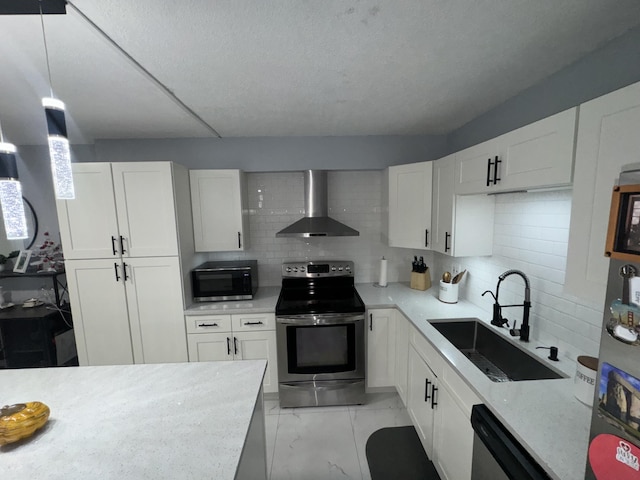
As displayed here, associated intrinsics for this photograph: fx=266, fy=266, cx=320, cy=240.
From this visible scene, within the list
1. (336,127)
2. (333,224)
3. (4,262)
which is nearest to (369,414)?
(333,224)

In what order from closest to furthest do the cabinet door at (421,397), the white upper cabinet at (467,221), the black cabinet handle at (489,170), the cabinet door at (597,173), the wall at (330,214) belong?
the cabinet door at (597,173), the black cabinet handle at (489,170), the cabinet door at (421,397), the white upper cabinet at (467,221), the wall at (330,214)

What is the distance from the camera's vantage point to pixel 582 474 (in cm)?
80

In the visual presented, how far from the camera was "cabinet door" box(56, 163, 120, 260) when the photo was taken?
6.93 feet

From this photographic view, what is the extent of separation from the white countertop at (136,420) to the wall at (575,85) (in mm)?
2181

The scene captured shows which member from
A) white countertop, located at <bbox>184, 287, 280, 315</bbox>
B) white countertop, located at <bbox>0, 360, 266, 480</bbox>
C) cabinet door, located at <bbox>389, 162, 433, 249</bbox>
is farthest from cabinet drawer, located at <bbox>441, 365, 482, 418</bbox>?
white countertop, located at <bbox>184, 287, 280, 315</bbox>

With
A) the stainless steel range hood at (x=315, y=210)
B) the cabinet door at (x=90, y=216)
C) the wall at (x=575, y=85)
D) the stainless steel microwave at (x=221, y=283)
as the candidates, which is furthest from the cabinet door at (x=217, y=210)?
the wall at (x=575, y=85)

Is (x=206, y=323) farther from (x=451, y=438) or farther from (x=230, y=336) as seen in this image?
(x=451, y=438)

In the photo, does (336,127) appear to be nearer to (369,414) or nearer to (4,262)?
(369,414)

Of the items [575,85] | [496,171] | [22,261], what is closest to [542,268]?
[496,171]

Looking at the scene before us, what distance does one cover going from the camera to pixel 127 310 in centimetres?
227

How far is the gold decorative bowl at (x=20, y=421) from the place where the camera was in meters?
0.92

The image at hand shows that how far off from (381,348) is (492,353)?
91 cm

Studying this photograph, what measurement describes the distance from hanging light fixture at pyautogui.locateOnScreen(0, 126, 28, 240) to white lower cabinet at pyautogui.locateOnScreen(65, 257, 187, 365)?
4.37 ft

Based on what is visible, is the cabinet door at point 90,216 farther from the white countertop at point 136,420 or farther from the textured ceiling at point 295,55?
the white countertop at point 136,420
